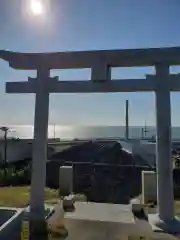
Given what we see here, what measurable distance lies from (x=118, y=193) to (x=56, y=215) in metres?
4.66

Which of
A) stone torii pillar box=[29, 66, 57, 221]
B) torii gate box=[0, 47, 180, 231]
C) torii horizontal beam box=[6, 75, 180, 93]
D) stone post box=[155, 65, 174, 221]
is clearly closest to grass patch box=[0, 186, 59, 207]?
stone torii pillar box=[29, 66, 57, 221]

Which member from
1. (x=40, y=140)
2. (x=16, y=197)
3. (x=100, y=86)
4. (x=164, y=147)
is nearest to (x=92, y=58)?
(x=100, y=86)

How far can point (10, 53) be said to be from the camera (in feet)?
23.7

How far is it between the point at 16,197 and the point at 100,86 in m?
4.48

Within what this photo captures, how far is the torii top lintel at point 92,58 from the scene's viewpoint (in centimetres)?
651

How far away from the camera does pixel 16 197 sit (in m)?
8.82

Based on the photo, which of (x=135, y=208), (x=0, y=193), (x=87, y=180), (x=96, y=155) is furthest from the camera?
→ (x=96, y=155)

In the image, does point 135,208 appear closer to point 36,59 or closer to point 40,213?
point 40,213

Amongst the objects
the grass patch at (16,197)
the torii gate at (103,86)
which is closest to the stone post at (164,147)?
the torii gate at (103,86)

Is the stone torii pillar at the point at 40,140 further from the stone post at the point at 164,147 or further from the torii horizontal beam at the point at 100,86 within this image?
the stone post at the point at 164,147

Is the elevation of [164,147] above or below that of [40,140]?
below

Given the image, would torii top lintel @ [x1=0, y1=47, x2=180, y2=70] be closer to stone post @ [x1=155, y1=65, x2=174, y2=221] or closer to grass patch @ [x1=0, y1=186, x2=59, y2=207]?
stone post @ [x1=155, y1=65, x2=174, y2=221]

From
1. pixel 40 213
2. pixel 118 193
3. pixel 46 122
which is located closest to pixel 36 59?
pixel 46 122

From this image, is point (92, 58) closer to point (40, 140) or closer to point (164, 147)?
point (40, 140)
